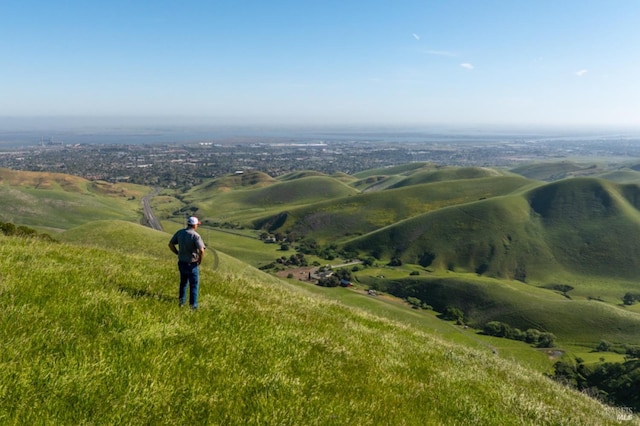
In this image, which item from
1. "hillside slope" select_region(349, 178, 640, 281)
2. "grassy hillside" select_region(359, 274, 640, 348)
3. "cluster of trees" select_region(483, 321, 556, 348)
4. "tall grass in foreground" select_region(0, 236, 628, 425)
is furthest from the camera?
"hillside slope" select_region(349, 178, 640, 281)

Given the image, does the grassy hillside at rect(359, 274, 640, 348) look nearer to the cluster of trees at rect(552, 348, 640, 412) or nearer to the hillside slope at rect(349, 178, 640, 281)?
the cluster of trees at rect(552, 348, 640, 412)

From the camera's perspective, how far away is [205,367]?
7.50 metres

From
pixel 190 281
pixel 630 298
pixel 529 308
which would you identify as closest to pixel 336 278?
pixel 529 308

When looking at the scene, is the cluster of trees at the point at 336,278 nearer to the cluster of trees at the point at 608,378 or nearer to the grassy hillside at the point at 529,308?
the grassy hillside at the point at 529,308

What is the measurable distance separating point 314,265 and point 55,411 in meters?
174

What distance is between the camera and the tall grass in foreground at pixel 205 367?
19.5 feet

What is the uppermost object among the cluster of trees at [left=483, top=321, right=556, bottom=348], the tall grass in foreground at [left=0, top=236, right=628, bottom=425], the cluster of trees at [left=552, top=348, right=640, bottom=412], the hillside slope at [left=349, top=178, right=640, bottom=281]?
the tall grass in foreground at [left=0, top=236, right=628, bottom=425]

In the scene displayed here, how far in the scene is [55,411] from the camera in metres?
5.32

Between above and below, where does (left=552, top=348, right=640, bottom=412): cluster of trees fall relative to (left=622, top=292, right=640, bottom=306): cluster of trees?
above

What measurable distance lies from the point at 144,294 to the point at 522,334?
414 feet

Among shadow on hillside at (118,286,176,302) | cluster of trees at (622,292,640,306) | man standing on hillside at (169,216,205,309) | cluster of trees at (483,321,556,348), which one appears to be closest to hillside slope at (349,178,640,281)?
cluster of trees at (622,292,640,306)

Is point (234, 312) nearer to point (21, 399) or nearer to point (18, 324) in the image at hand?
point (18, 324)

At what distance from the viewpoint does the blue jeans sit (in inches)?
433

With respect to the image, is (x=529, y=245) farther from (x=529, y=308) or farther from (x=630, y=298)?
(x=529, y=308)
